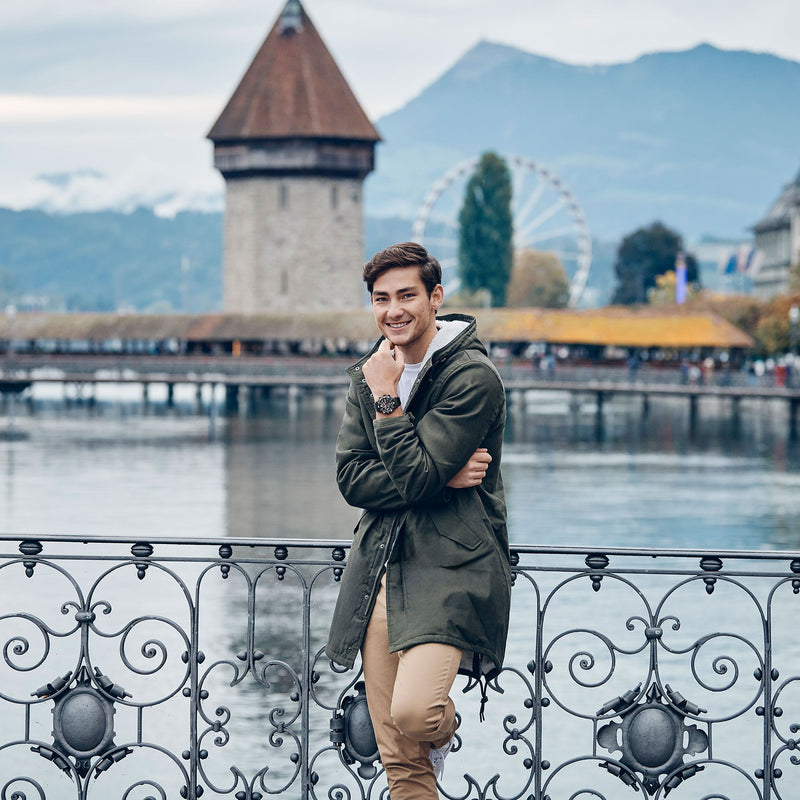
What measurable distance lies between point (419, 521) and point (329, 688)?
35.2 ft

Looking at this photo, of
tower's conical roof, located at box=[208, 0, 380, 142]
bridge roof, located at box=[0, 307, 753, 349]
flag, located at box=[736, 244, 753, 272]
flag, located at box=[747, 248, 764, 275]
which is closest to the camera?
bridge roof, located at box=[0, 307, 753, 349]

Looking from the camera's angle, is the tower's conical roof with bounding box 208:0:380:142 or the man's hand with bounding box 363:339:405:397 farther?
the tower's conical roof with bounding box 208:0:380:142

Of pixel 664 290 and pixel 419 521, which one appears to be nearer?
pixel 419 521

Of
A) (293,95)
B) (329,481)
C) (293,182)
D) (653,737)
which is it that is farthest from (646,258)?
(653,737)

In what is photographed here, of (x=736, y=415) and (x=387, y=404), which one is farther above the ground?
(x=387, y=404)

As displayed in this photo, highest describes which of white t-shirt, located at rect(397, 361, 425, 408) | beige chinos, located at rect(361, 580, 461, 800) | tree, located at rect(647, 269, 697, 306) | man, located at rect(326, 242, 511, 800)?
tree, located at rect(647, 269, 697, 306)

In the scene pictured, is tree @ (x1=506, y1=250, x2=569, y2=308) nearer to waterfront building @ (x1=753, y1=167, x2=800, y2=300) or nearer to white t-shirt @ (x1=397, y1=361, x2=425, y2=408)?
waterfront building @ (x1=753, y1=167, x2=800, y2=300)

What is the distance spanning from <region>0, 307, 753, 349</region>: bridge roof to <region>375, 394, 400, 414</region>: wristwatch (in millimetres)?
54932

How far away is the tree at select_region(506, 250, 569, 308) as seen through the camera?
8881 centimetres

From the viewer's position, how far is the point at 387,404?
3295 millimetres

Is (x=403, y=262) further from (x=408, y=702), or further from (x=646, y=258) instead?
(x=646, y=258)

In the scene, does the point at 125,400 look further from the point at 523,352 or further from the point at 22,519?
the point at 22,519

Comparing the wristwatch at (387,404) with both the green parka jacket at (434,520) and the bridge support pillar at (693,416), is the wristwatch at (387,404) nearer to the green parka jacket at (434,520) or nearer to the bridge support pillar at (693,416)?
the green parka jacket at (434,520)

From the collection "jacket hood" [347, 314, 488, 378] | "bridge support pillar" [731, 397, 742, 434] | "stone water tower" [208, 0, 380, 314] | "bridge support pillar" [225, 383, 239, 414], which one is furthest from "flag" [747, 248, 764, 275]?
"jacket hood" [347, 314, 488, 378]
